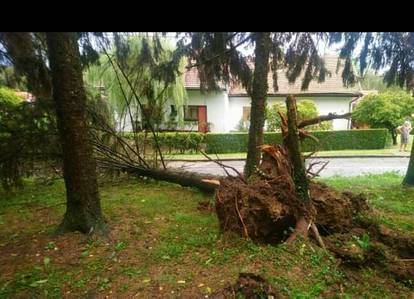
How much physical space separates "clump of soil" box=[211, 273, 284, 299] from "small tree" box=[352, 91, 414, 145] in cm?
1795

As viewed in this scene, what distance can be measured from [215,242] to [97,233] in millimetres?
1769

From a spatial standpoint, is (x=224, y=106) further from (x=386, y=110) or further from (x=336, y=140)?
(x=386, y=110)

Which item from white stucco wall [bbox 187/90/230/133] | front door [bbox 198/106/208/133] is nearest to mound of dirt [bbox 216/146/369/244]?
front door [bbox 198/106/208/133]

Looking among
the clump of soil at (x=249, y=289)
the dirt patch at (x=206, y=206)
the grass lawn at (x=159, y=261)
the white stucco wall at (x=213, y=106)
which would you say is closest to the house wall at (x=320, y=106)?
the white stucco wall at (x=213, y=106)

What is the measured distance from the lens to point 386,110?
1880 centimetres

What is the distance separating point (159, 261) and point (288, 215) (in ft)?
6.00

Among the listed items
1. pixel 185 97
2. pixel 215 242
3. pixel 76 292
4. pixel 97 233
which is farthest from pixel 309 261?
pixel 185 97

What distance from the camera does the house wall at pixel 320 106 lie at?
22828 millimetres

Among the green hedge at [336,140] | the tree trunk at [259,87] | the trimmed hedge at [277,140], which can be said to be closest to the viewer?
the tree trunk at [259,87]

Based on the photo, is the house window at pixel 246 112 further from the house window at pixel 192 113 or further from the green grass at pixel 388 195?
the green grass at pixel 388 195

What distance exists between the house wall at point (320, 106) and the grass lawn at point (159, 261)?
17179 mm

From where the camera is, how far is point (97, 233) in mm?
4898

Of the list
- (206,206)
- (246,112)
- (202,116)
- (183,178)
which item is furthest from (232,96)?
(206,206)
